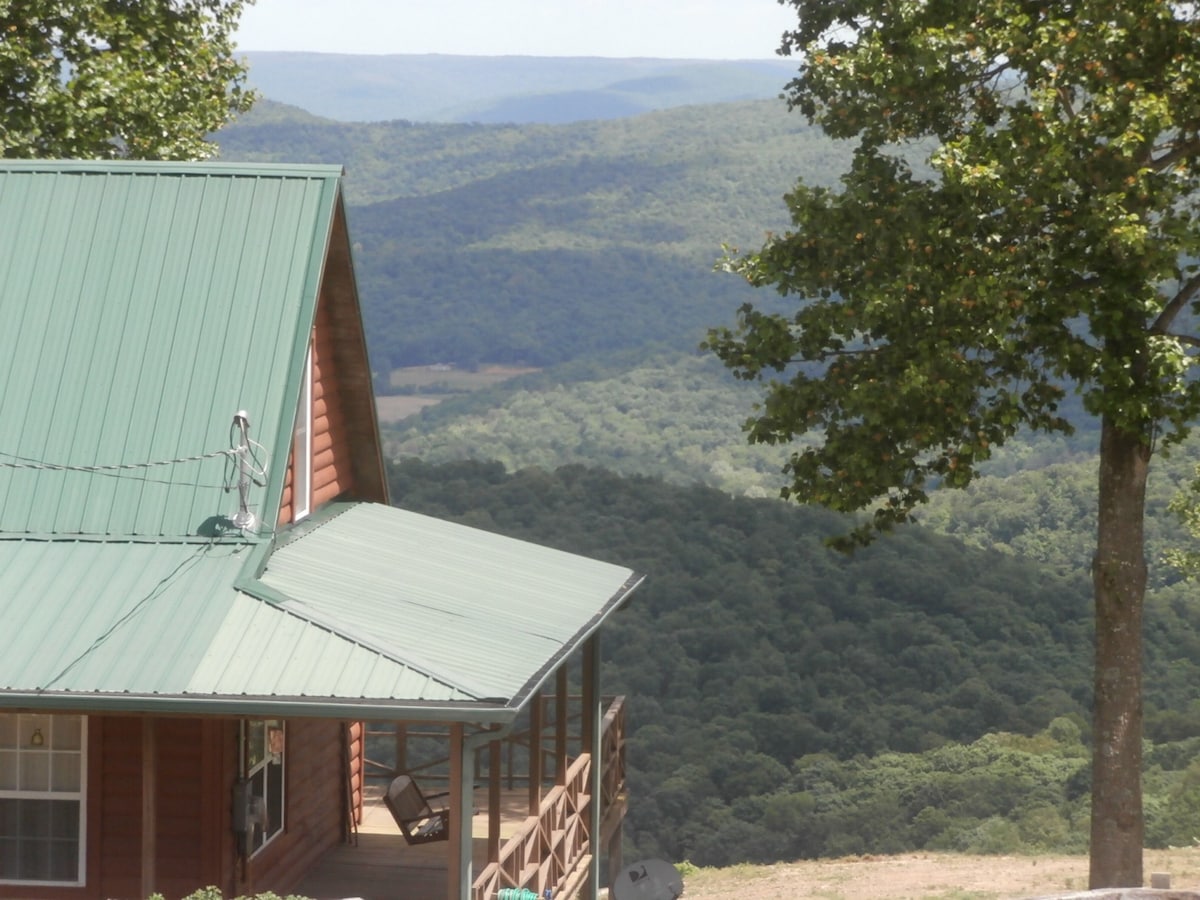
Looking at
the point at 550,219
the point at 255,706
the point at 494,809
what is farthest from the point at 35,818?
the point at 550,219

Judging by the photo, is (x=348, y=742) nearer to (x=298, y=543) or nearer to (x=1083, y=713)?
(x=298, y=543)

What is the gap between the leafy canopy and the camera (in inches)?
657

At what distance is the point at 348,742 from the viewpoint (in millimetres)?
17641

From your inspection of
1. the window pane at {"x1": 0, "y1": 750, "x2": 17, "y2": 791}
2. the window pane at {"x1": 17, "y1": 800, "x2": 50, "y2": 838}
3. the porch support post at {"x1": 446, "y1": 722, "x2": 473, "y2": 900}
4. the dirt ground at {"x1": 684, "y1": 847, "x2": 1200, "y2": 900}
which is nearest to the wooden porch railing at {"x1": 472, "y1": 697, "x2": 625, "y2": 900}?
the porch support post at {"x1": 446, "y1": 722, "x2": 473, "y2": 900}

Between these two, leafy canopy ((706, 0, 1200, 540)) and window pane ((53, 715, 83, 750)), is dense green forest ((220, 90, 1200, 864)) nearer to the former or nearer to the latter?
leafy canopy ((706, 0, 1200, 540))

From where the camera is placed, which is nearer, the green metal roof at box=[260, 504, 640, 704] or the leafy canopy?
the green metal roof at box=[260, 504, 640, 704]

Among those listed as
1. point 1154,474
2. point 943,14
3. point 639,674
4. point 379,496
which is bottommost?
point 639,674

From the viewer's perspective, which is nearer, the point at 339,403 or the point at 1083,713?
the point at 339,403

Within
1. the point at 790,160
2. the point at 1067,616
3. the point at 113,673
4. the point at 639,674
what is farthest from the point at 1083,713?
the point at 790,160

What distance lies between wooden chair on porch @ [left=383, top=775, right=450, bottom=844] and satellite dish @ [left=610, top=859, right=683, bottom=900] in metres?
2.14

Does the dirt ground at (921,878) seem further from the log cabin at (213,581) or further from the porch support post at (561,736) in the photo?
the porch support post at (561,736)

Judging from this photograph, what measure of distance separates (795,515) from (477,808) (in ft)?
165

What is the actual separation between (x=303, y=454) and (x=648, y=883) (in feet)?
16.4

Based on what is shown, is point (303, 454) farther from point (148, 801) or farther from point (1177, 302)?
point (1177, 302)
